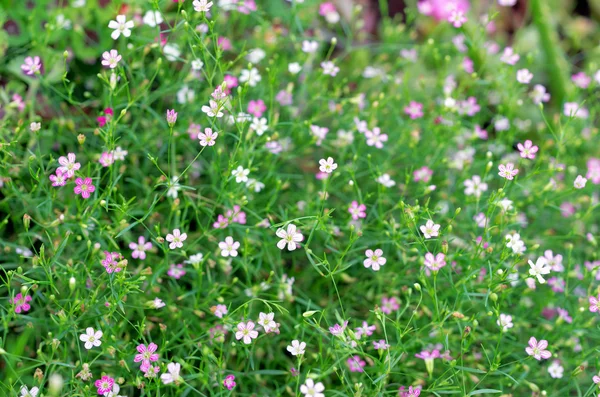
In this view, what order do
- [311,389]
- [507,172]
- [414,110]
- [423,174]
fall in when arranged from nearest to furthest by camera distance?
[311,389]
[507,172]
[423,174]
[414,110]

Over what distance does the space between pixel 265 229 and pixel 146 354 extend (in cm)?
62

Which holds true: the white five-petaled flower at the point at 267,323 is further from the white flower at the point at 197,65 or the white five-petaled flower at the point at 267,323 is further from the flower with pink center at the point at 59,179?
the white flower at the point at 197,65

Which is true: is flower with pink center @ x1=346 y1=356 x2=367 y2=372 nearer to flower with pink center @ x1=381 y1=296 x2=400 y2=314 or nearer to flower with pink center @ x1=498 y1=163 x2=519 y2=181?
flower with pink center @ x1=381 y1=296 x2=400 y2=314

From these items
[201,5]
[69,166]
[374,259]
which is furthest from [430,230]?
[69,166]

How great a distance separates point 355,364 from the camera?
1935 mm

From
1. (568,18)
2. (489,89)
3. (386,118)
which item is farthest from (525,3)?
(386,118)

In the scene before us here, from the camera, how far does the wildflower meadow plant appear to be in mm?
1880

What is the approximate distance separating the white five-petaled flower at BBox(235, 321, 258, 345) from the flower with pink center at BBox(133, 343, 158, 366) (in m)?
0.24

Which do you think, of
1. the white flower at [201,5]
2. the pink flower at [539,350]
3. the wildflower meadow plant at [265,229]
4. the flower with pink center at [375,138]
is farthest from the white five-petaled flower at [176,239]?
the pink flower at [539,350]

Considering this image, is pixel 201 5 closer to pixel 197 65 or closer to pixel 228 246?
pixel 197 65

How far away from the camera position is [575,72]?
13.1ft

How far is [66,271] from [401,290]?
1.16 meters

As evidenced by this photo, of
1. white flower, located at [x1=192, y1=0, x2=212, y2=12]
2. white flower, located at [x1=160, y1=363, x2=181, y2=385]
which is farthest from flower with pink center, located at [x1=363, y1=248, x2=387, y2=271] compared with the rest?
white flower, located at [x1=192, y1=0, x2=212, y2=12]

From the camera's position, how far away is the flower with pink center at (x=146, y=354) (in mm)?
1769
